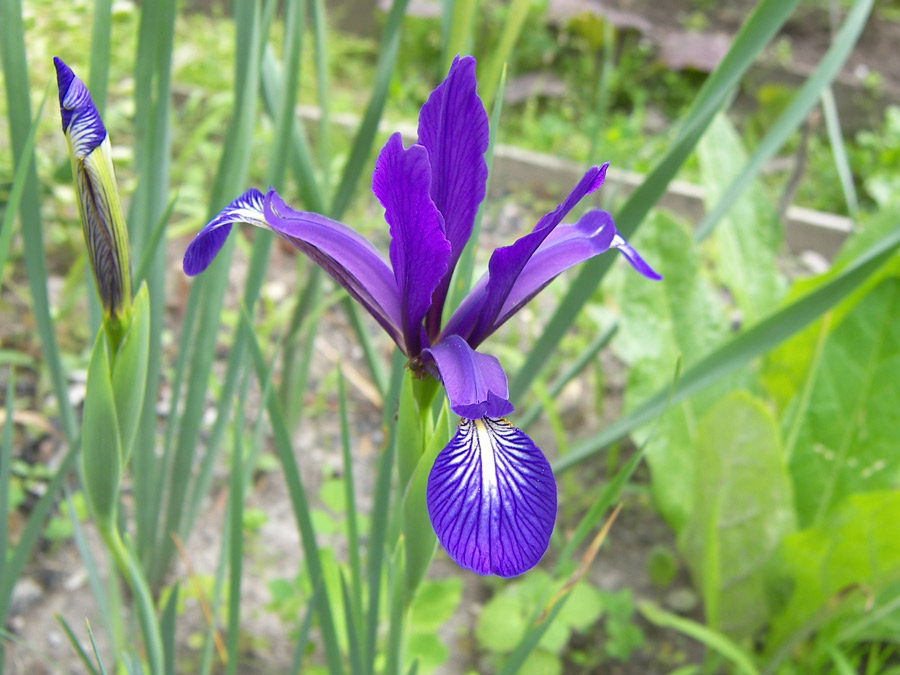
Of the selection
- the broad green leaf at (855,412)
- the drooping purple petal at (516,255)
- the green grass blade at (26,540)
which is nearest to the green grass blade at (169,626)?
the green grass blade at (26,540)

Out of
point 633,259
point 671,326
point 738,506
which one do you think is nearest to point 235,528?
point 633,259

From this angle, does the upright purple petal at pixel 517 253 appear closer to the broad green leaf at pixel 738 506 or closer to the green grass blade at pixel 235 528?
the green grass blade at pixel 235 528

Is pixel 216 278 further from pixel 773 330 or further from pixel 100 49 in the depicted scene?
pixel 773 330

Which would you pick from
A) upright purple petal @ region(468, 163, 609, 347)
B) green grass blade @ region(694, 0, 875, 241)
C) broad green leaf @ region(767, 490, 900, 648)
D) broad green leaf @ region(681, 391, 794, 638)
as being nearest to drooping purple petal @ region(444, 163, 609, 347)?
upright purple petal @ region(468, 163, 609, 347)

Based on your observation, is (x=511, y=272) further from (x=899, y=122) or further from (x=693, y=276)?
(x=899, y=122)

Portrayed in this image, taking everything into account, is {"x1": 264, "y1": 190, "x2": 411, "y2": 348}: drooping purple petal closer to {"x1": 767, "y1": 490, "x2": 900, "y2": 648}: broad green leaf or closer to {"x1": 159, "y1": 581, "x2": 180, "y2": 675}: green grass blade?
{"x1": 159, "y1": 581, "x2": 180, "y2": 675}: green grass blade

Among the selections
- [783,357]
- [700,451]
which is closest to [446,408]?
[700,451]
